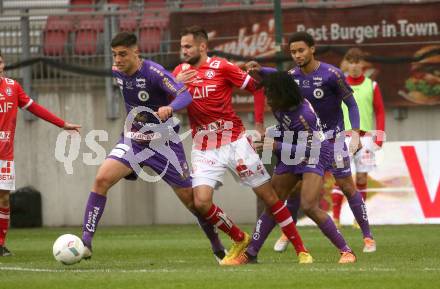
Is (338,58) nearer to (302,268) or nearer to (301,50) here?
(301,50)

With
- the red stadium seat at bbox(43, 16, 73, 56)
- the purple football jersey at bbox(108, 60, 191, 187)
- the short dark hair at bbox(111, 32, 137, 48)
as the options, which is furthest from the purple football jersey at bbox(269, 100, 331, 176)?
the red stadium seat at bbox(43, 16, 73, 56)

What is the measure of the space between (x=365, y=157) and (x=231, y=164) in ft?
17.1

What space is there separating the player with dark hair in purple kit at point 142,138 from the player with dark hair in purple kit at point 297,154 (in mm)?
774

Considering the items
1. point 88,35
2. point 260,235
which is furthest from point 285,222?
point 88,35

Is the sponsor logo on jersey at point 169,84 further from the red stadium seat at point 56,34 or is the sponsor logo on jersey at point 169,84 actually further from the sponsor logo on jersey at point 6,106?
the red stadium seat at point 56,34

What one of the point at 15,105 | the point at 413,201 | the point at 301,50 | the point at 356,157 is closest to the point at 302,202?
the point at 301,50

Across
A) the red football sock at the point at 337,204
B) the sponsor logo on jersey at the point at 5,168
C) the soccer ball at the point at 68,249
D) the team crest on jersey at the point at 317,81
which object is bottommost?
the red football sock at the point at 337,204

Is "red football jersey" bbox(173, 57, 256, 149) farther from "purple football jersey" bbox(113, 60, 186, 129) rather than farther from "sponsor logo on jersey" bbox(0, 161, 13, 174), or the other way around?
"sponsor logo on jersey" bbox(0, 161, 13, 174)

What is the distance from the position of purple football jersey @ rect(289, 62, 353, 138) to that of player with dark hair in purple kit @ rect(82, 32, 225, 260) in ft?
4.63

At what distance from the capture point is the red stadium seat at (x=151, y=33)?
1950 centimetres

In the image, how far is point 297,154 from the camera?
10.7 meters

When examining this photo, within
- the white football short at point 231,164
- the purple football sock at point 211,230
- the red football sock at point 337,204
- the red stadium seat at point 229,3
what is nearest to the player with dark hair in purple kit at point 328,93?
the white football short at point 231,164

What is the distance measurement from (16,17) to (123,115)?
2.56 meters

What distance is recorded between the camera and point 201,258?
12.1 meters
